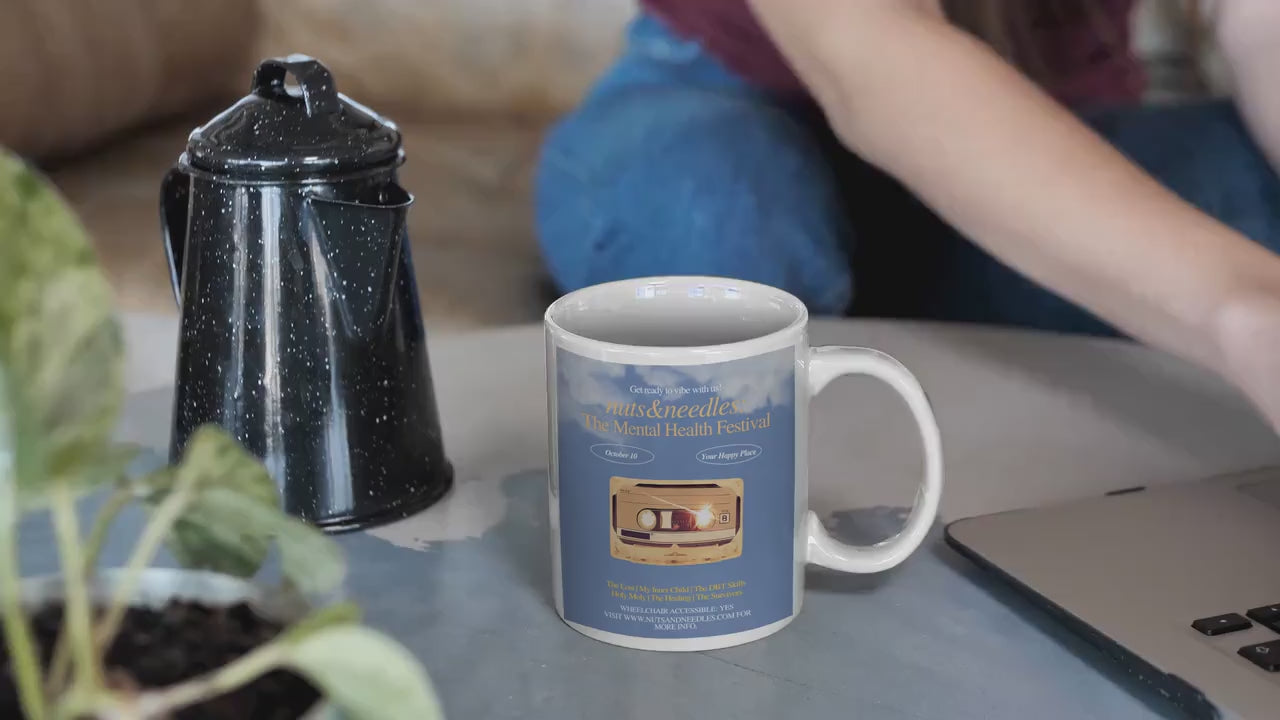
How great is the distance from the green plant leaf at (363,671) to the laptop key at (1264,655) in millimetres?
310

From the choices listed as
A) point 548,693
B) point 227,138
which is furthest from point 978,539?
point 227,138

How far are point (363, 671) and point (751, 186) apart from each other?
0.78m

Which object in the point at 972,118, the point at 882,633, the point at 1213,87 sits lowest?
the point at 1213,87

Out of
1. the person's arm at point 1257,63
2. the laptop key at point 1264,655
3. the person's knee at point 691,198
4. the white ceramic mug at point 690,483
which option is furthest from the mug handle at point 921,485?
the person's arm at point 1257,63

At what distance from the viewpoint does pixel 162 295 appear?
3.66 ft

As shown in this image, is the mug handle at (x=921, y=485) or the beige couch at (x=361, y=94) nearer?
the mug handle at (x=921, y=485)

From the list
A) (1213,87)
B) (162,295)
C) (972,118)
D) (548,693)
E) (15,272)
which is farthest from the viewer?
(1213,87)

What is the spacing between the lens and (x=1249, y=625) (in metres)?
Answer: 0.44

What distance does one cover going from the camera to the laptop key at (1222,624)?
1.45 ft

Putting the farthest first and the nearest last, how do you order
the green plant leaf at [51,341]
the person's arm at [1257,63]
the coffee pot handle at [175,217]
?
the person's arm at [1257,63] → the coffee pot handle at [175,217] → the green plant leaf at [51,341]

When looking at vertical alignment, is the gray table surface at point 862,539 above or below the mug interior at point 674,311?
below

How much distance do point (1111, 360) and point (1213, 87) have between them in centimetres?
144

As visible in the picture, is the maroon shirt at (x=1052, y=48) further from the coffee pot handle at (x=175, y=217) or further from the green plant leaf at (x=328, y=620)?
the green plant leaf at (x=328, y=620)

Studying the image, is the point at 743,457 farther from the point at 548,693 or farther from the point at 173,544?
the point at 173,544
